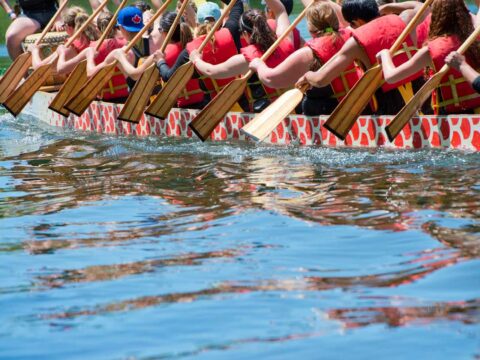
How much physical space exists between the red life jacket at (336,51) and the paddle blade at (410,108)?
85cm

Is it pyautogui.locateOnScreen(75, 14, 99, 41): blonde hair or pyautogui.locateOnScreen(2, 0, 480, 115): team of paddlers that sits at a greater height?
pyautogui.locateOnScreen(75, 14, 99, 41): blonde hair

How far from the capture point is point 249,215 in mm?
6020

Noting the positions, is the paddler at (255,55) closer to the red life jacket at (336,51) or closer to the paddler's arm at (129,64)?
the red life jacket at (336,51)

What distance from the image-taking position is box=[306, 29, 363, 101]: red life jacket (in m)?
7.80

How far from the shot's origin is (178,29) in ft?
32.0

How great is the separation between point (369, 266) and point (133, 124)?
19.2ft

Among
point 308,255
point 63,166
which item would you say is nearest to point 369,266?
point 308,255

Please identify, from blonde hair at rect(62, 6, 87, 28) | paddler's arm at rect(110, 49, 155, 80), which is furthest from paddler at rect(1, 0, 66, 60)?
paddler's arm at rect(110, 49, 155, 80)

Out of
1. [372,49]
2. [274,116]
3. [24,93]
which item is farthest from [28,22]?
[372,49]

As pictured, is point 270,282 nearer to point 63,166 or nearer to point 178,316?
point 178,316

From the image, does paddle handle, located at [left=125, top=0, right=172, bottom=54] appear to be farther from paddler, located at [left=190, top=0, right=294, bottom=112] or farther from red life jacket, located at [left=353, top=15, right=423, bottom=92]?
red life jacket, located at [left=353, top=15, right=423, bottom=92]

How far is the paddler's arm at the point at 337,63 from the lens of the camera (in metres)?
7.54

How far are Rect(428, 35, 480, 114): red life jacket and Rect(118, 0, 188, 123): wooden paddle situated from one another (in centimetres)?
320

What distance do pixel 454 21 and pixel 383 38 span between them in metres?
0.64
